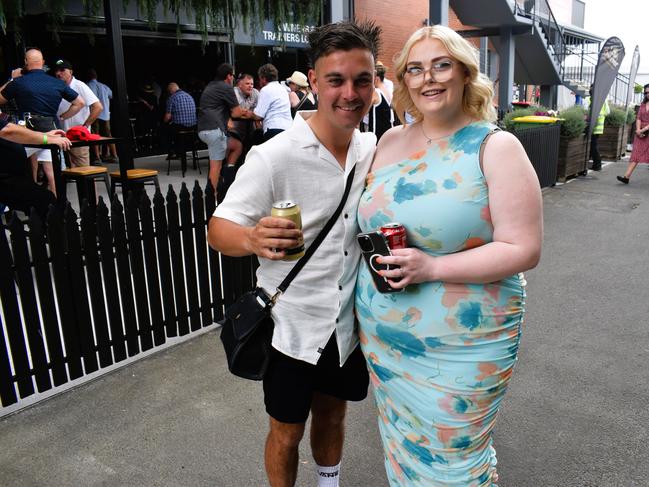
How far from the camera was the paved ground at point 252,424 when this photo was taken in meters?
2.99

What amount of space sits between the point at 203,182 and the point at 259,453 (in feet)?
30.7

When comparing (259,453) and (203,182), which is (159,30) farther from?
(259,453)

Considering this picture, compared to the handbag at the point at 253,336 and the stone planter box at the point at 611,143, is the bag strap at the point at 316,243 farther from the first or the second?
the stone planter box at the point at 611,143

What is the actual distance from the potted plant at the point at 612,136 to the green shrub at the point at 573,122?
343cm

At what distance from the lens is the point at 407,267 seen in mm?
1837

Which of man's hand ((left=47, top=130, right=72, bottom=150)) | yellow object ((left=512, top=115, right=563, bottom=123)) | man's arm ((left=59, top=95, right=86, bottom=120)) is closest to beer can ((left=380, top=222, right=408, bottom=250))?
man's hand ((left=47, top=130, right=72, bottom=150))

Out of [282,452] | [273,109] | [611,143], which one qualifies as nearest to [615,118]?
[611,143]

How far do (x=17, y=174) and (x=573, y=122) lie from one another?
33.3ft

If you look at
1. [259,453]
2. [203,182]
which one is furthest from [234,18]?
[259,453]

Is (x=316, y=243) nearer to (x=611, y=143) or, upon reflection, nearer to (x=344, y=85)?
(x=344, y=85)

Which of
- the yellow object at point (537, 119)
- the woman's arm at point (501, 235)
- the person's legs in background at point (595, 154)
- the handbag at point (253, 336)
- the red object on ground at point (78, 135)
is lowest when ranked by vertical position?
the person's legs in background at point (595, 154)

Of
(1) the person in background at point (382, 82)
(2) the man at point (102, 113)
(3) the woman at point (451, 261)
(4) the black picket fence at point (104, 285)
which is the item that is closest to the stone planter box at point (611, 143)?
(1) the person in background at point (382, 82)

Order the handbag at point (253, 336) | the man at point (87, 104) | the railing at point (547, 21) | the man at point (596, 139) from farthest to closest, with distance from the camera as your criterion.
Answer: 1. the railing at point (547, 21)
2. the man at point (596, 139)
3. the man at point (87, 104)
4. the handbag at point (253, 336)

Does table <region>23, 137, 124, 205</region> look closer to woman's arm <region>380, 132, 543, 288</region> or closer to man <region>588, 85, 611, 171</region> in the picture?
woman's arm <region>380, 132, 543, 288</region>
